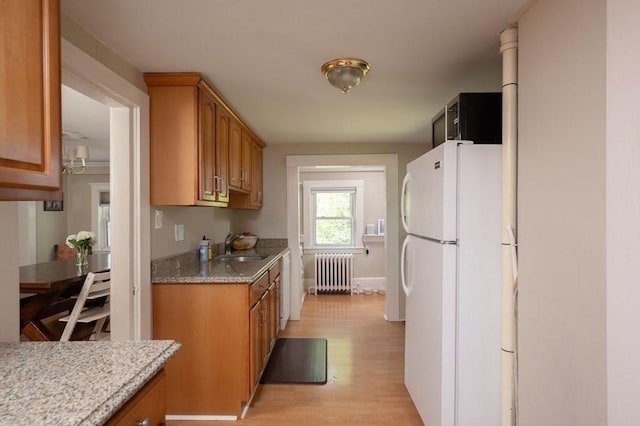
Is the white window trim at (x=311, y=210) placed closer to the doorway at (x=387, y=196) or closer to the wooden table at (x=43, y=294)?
the doorway at (x=387, y=196)

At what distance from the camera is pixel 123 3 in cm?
149

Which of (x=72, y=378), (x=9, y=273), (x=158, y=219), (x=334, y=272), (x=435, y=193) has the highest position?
(x=435, y=193)

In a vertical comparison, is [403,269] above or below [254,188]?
below

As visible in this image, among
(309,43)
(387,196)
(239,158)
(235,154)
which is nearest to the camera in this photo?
(309,43)

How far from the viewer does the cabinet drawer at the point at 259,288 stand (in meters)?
2.42

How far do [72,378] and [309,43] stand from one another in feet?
5.46

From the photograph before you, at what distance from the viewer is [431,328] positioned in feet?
6.66

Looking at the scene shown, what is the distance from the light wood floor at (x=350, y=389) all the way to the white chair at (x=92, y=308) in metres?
1.08

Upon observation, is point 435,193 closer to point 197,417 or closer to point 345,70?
point 345,70

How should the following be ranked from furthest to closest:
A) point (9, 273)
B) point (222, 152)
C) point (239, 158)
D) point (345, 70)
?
point (239, 158) < point (222, 152) < point (345, 70) < point (9, 273)

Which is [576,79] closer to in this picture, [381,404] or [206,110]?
[206,110]

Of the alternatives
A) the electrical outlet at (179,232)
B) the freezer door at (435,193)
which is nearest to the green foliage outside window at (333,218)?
the electrical outlet at (179,232)

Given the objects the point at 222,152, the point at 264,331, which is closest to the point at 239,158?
the point at 222,152

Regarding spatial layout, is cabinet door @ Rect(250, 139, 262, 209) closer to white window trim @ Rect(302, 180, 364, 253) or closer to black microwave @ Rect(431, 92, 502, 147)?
white window trim @ Rect(302, 180, 364, 253)
